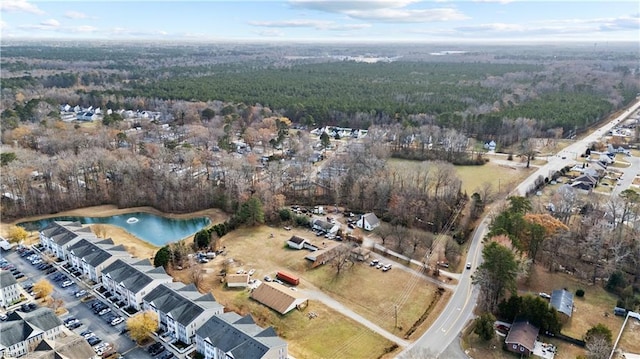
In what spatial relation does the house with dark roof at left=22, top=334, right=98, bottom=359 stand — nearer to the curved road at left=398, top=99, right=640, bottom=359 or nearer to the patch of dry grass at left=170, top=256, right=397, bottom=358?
the patch of dry grass at left=170, top=256, right=397, bottom=358

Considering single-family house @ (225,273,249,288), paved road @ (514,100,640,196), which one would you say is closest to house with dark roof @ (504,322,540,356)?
single-family house @ (225,273,249,288)

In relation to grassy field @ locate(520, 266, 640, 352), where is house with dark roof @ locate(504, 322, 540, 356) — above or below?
above

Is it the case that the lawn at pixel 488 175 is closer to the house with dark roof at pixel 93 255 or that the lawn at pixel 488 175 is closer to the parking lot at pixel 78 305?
the house with dark roof at pixel 93 255

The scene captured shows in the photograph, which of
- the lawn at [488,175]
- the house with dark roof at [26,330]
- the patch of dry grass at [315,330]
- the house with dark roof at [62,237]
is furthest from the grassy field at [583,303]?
the house with dark roof at [62,237]

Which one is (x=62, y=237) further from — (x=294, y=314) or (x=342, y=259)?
(x=342, y=259)

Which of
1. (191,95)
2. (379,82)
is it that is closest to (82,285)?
(191,95)

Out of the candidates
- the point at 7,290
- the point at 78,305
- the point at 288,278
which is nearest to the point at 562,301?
the point at 288,278
